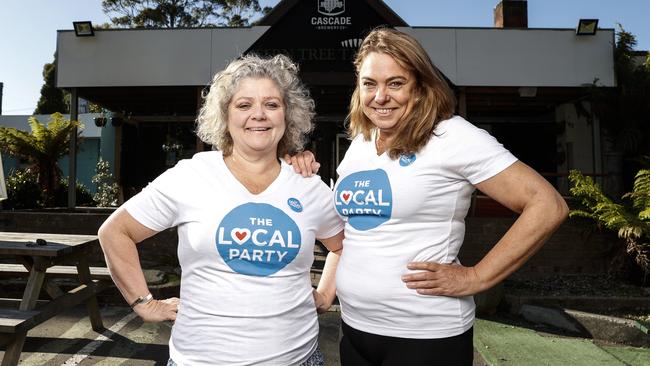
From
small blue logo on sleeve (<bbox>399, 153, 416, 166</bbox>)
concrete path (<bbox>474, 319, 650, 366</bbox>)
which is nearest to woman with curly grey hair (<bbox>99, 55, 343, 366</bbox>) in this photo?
small blue logo on sleeve (<bbox>399, 153, 416, 166</bbox>)

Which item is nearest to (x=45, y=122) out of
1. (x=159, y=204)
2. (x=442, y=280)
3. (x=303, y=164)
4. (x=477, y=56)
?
(x=477, y=56)

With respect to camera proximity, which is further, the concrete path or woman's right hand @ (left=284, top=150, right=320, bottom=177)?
the concrete path

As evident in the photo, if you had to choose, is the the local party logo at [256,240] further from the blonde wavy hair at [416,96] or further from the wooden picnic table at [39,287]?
the wooden picnic table at [39,287]

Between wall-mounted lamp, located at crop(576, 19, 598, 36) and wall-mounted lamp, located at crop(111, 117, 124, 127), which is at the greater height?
wall-mounted lamp, located at crop(576, 19, 598, 36)

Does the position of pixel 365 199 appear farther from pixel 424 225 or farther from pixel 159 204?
pixel 159 204

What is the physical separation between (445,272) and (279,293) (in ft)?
1.88

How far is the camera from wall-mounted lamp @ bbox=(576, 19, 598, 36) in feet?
35.8

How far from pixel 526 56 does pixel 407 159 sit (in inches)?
432

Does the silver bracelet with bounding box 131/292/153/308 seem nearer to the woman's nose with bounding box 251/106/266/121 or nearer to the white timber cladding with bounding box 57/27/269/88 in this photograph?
the woman's nose with bounding box 251/106/266/121

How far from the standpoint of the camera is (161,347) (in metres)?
4.25

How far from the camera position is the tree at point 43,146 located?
11234 millimetres

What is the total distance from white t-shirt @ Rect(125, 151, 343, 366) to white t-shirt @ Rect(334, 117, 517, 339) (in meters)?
0.22

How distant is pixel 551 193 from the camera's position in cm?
158

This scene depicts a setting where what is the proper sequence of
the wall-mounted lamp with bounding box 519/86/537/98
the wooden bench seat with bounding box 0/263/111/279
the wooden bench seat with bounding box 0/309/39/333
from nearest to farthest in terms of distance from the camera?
the wooden bench seat with bounding box 0/309/39/333, the wooden bench seat with bounding box 0/263/111/279, the wall-mounted lamp with bounding box 519/86/537/98
